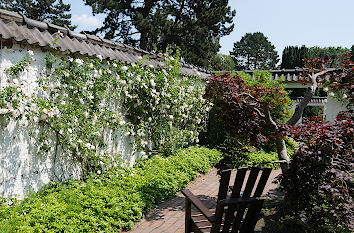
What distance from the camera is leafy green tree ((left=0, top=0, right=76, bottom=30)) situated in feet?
68.0

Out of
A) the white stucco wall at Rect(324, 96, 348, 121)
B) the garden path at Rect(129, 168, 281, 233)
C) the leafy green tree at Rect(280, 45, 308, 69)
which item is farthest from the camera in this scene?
the leafy green tree at Rect(280, 45, 308, 69)

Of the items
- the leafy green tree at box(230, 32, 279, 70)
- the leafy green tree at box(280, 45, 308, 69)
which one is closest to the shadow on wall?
the leafy green tree at box(280, 45, 308, 69)

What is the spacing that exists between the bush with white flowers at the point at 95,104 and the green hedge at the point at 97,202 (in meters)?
0.55

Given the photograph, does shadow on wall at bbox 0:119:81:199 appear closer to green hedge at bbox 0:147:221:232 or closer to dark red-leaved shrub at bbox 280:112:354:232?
green hedge at bbox 0:147:221:232

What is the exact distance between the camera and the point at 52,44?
4.00 meters

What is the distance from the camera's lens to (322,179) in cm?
311

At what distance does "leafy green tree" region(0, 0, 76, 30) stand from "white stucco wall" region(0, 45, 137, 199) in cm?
1953

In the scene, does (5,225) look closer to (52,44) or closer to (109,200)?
(109,200)

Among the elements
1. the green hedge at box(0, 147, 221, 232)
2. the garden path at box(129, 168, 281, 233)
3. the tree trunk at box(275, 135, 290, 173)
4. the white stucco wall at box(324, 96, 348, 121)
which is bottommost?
the garden path at box(129, 168, 281, 233)

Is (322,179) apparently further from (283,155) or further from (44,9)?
(44,9)

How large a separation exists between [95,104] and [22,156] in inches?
54.3

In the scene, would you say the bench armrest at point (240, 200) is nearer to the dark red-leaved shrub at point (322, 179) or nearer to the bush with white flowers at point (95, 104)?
the dark red-leaved shrub at point (322, 179)

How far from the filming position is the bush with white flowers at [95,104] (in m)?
3.82

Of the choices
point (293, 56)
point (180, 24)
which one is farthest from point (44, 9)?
point (293, 56)
